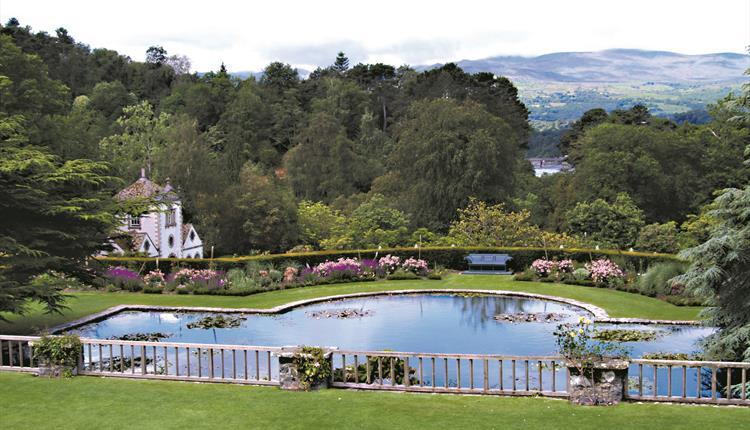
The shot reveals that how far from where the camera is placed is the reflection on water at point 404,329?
17.4 meters

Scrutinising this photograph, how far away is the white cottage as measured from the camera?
40.9 m

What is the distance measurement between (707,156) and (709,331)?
32083mm

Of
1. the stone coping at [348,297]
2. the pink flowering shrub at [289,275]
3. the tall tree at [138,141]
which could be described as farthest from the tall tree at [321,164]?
the stone coping at [348,297]

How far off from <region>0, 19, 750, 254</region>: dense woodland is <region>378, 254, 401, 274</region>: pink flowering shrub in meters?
5.61

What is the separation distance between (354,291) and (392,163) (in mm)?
23719

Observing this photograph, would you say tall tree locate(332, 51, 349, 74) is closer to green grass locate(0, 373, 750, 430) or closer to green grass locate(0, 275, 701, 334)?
green grass locate(0, 275, 701, 334)

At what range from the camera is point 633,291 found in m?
24.4

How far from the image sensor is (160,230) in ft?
141

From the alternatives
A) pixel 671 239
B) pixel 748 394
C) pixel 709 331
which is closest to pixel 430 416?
pixel 748 394

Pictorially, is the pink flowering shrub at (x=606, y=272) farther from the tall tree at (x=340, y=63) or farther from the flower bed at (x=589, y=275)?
the tall tree at (x=340, y=63)

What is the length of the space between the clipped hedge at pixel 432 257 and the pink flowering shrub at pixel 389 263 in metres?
1.09

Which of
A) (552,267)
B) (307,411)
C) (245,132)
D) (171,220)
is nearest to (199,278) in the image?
(552,267)

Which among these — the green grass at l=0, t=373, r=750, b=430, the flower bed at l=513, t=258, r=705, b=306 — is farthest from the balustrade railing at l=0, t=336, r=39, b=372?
the flower bed at l=513, t=258, r=705, b=306

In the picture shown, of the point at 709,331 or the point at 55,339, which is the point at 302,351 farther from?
the point at 709,331
